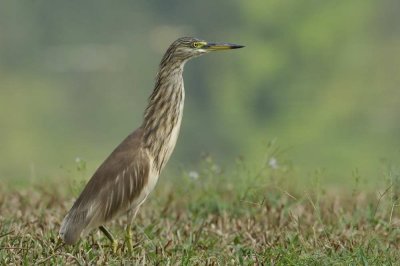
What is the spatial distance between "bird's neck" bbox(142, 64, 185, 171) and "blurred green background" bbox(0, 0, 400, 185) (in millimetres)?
54079

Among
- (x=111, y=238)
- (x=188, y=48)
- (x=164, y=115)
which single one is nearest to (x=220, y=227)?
(x=164, y=115)

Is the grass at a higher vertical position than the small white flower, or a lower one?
lower

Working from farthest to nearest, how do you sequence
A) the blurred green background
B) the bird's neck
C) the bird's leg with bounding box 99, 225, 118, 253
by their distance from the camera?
the blurred green background < the bird's neck < the bird's leg with bounding box 99, 225, 118, 253

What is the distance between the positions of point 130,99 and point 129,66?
4735 millimetres

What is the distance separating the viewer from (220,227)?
6.95 m

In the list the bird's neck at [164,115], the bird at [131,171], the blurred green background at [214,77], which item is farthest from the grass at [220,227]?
the blurred green background at [214,77]

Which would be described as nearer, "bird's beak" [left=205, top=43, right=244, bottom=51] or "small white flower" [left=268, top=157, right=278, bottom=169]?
"bird's beak" [left=205, top=43, right=244, bottom=51]

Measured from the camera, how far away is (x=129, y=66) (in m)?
74.1

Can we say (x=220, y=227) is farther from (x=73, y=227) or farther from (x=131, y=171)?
(x=73, y=227)

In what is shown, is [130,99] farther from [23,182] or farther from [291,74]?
[23,182]

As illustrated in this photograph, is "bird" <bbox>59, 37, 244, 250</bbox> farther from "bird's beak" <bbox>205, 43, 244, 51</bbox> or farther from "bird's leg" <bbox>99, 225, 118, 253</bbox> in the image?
"bird's beak" <bbox>205, 43, 244, 51</bbox>

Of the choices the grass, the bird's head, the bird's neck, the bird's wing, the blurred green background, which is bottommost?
the blurred green background

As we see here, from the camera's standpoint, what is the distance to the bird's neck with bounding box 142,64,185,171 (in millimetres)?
6172

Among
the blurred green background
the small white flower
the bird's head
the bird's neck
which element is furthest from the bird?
the blurred green background
